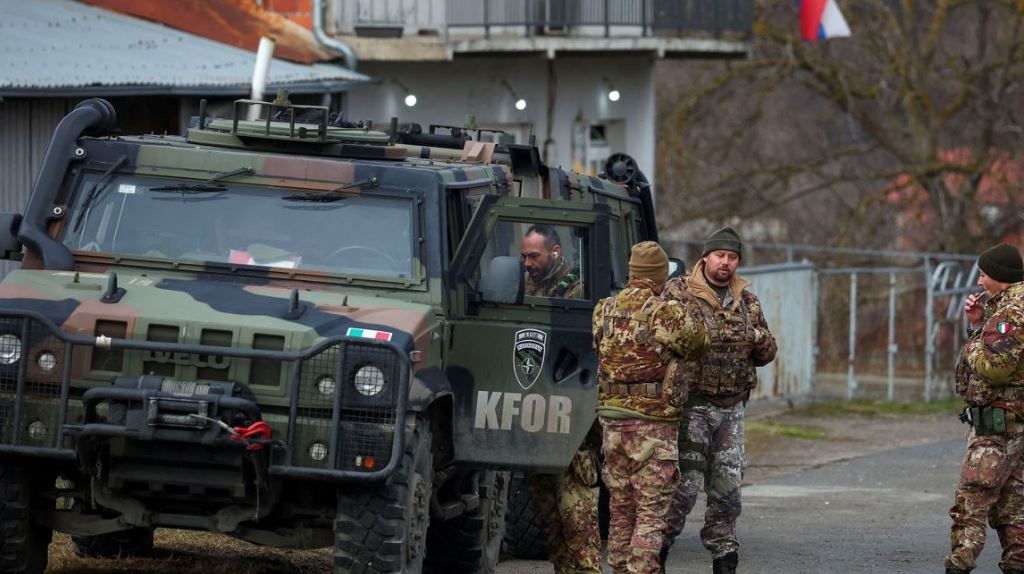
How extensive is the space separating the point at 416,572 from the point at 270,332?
1202mm

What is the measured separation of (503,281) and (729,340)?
1388 mm

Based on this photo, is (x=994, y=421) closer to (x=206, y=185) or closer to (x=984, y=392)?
(x=984, y=392)

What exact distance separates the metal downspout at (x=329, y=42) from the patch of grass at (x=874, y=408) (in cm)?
564

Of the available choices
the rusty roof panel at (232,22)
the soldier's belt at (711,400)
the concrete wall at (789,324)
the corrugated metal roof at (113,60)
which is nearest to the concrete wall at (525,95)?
the rusty roof panel at (232,22)

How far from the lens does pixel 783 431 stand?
1762 cm

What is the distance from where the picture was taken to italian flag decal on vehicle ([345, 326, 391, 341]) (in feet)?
25.1

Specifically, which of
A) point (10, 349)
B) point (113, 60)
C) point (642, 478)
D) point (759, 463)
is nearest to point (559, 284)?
point (642, 478)

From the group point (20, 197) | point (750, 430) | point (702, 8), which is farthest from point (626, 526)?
point (702, 8)

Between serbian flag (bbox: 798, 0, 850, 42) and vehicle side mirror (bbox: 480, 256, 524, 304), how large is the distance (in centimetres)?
1507

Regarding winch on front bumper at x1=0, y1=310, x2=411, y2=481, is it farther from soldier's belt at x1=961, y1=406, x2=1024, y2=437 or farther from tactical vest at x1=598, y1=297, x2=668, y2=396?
soldier's belt at x1=961, y1=406, x2=1024, y2=437

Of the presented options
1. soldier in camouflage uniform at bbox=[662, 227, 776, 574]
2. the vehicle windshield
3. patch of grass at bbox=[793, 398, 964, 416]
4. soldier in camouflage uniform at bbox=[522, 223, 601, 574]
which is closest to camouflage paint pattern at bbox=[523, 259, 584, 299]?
soldier in camouflage uniform at bbox=[522, 223, 601, 574]

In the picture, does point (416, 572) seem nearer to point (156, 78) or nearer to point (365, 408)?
point (365, 408)

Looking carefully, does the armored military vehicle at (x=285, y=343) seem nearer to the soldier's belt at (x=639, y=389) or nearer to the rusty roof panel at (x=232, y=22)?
the soldier's belt at (x=639, y=389)

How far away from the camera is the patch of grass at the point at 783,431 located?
17.4m
